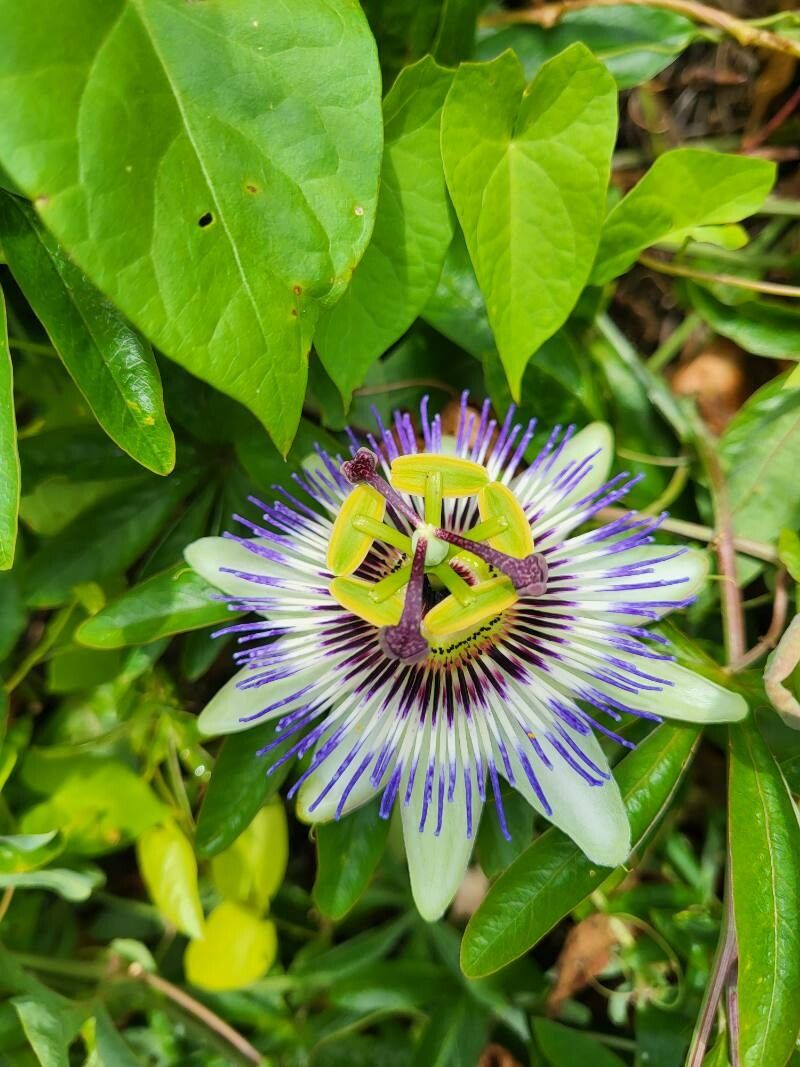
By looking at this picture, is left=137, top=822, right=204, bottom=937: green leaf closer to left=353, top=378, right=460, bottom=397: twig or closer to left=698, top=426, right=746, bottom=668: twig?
left=353, top=378, right=460, bottom=397: twig

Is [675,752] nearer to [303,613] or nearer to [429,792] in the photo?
[429,792]

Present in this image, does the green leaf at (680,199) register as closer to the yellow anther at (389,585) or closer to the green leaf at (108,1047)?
the yellow anther at (389,585)

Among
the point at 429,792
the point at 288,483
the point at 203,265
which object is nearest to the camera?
the point at 203,265

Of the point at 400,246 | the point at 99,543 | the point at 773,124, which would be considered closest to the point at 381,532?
the point at 400,246

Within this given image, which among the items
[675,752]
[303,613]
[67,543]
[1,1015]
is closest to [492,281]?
[303,613]

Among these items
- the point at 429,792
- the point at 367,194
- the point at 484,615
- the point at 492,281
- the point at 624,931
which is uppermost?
the point at 367,194

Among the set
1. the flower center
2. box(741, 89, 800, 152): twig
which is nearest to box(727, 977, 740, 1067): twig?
the flower center
